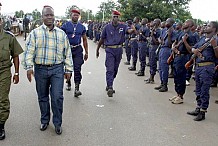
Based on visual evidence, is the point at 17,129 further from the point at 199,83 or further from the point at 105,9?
the point at 105,9

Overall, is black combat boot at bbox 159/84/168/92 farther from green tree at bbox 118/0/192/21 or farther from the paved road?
green tree at bbox 118/0/192/21

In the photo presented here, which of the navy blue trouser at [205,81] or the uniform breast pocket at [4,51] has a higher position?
the uniform breast pocket at [4,51]

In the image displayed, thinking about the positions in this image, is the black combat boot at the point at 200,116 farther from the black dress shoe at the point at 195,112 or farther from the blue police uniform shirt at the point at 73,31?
the blue police uniform shirt at the point at 73,31

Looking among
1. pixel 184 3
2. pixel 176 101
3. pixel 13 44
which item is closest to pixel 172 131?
pixel 176 101

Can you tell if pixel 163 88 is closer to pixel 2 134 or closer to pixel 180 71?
pixel 180 71

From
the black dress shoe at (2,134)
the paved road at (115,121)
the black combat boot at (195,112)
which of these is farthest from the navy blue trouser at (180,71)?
the black dress shoe at (2,134)

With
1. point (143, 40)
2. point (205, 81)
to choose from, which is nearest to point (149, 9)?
point (143, 40)

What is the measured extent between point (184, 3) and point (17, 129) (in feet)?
69.1

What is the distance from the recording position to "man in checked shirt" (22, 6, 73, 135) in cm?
448

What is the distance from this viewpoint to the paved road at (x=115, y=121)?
14.8 feet

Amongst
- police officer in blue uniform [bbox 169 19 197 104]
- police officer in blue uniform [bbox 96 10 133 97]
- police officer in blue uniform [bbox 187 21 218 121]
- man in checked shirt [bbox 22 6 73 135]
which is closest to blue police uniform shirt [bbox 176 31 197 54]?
police officer in blue uniform [bbox 169 19 197 104]

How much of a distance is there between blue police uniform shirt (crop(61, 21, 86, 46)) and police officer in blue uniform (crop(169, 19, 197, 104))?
2031mm

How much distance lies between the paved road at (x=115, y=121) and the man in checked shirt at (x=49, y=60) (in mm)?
403

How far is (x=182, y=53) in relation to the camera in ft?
21.3
